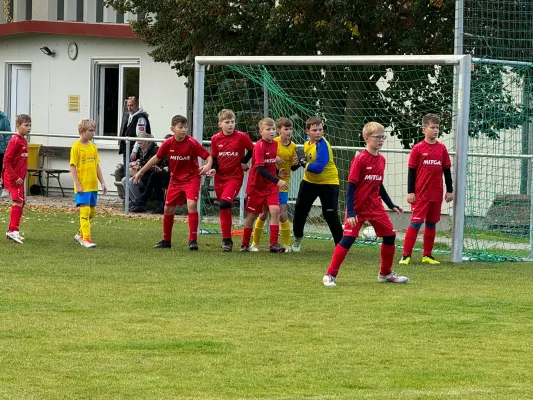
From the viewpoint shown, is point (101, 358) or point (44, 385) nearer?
point (44, 385)

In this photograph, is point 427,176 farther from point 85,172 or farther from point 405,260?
point 85,172

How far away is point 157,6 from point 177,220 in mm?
3605

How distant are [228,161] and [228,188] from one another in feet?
1.06

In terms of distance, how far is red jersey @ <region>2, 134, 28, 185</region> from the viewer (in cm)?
1561

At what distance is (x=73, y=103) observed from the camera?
91.0 feet

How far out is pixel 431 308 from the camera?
10.3m

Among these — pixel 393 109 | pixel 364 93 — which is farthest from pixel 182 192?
pixel 364 93

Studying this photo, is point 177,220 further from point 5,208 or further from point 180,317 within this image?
point 180,317

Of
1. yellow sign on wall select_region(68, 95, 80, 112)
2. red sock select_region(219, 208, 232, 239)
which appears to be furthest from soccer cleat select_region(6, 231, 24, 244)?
yellow sign on wall select_region(68, 95, 80, 112)

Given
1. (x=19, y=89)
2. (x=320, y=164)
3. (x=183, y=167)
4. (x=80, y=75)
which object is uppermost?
(x=80, y=75)

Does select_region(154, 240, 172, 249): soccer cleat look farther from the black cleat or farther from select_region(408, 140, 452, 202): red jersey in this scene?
select_region(408, 140, 452, 202): red jersey

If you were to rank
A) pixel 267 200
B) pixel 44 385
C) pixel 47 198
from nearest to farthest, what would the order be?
pixel 44 385, pixel 267 200, pixel 47 198

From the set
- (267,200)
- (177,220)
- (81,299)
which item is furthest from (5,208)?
(81,299)

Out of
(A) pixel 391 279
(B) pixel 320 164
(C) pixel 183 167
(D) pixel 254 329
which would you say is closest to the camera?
(D) pixel 254 329
